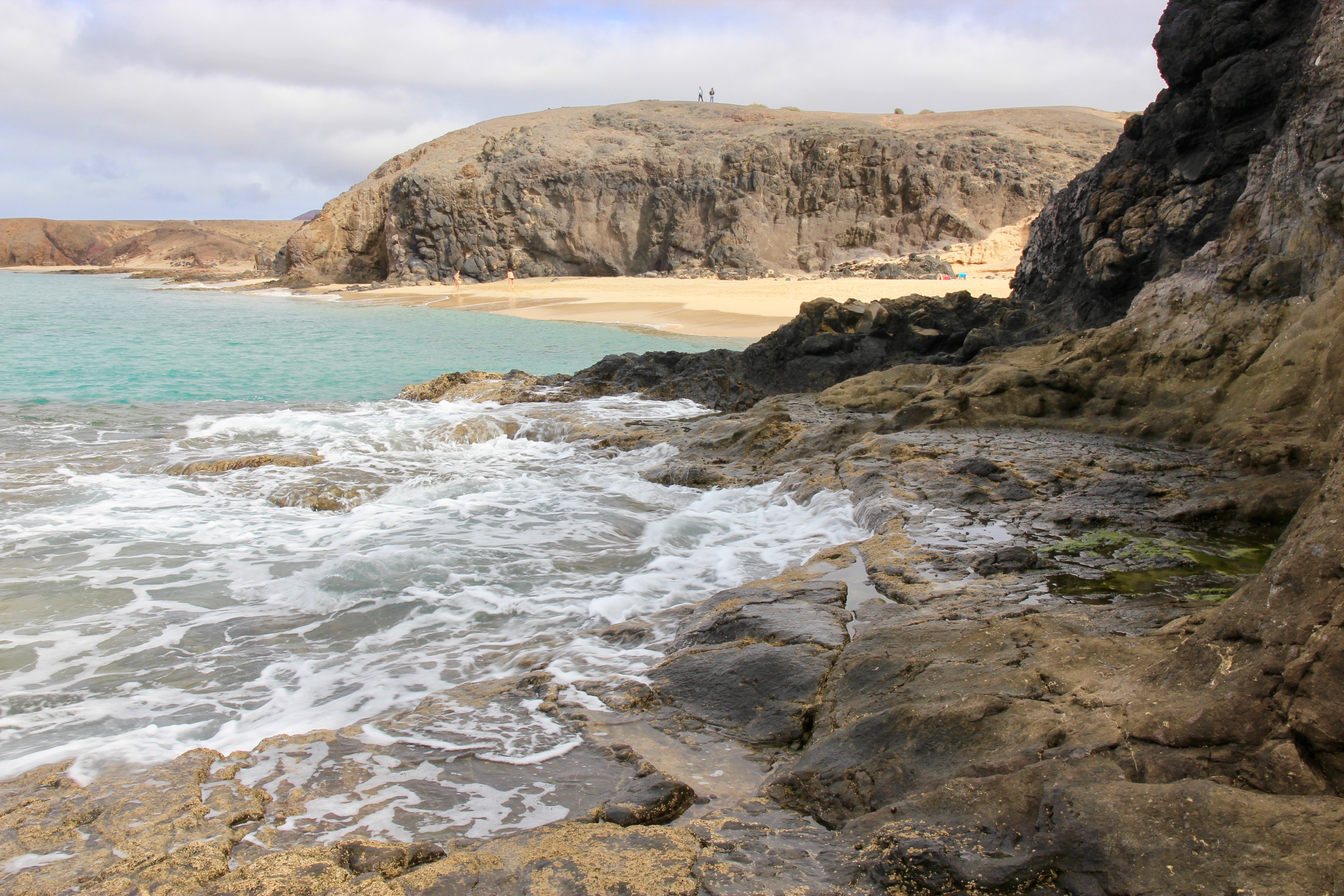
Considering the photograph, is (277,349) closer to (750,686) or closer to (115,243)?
(750,686)

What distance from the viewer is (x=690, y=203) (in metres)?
37.2

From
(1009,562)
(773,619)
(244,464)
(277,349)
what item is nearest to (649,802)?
(773,619)

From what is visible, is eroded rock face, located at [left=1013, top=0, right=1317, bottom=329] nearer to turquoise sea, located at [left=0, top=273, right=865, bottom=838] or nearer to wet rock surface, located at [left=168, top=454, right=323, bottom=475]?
turquoise sea, located at [left=0, top=273, right=865, bottom=838]

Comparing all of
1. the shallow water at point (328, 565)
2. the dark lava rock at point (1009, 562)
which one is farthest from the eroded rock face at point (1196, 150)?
the shallow water at point (328, 565)

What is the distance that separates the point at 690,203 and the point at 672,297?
12.1 m

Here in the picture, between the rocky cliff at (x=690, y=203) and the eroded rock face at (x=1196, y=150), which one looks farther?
the rocky cliff at (x=690, y=203)

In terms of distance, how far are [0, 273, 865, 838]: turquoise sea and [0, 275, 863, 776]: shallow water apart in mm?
19

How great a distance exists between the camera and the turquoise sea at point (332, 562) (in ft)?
11.2

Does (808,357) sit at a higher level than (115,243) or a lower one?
lower

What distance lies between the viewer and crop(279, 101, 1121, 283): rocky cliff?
3603 cm

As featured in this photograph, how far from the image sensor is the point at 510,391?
1093cm

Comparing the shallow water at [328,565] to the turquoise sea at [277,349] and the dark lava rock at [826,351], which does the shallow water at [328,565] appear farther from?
the turquoise sea at [277,349]

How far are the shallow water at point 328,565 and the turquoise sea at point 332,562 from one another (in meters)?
0.02

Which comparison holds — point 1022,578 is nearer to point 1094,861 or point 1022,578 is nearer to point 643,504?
point 1094,861
